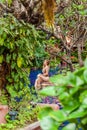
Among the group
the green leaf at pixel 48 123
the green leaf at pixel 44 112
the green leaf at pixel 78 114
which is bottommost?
the green leaf at pixel 48 123

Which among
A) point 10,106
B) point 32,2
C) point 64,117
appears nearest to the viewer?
point 64,117

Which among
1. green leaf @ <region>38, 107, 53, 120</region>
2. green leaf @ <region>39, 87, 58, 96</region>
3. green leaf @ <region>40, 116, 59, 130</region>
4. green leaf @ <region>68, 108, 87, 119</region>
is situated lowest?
green leaf @ <region>40, 116, 59, 130</region>

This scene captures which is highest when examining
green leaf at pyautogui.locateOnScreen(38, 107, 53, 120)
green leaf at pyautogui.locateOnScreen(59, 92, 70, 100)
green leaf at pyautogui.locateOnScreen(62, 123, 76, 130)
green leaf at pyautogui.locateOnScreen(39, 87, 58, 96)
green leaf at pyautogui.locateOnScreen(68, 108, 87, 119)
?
green leaf at pyautogui.locateOnScreen(39, 87, 58, 96)

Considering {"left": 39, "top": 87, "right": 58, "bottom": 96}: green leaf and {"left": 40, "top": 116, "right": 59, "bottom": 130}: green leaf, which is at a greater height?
{"left": 39, "top": 87, "right": 58, "bottom": 96}: green leaf

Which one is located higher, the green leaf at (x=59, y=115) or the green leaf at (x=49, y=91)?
the green leaf at (x=49, y=91)

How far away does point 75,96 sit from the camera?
0.78m

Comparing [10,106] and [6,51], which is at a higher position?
[6,51]

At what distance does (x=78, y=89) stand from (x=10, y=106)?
366 centimetres

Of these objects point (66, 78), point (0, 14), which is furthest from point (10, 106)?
point (66, 78)

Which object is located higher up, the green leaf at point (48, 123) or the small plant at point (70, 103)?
the small plant at point (70, 103)

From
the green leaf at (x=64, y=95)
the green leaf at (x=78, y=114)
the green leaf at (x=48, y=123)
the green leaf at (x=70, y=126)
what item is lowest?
the green leaf at (x=70, y=126)

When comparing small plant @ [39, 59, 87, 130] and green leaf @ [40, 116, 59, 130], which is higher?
small plant @ [39, 59, 87, 130]

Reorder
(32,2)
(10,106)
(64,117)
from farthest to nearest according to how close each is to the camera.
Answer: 1. (32,2)
2. (10,106)
3. (64,117)

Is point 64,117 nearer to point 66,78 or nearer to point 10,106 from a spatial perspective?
point 66,78
